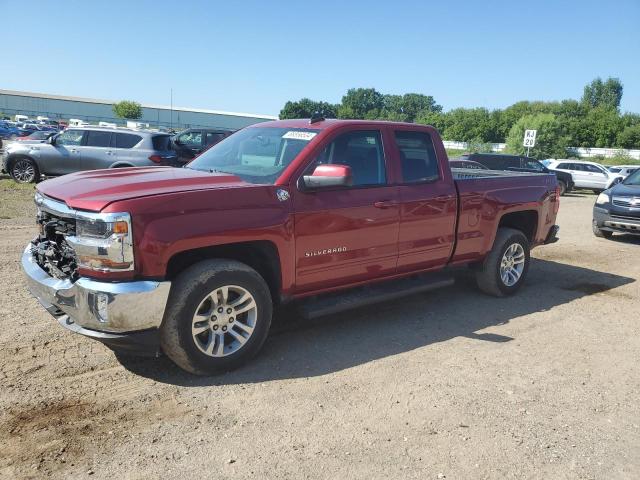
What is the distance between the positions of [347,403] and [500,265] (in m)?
3.28

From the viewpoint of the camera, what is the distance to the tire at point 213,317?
3617 millimetres

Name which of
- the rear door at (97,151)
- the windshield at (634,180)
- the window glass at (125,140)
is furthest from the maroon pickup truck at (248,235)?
the rear door at (97,151)

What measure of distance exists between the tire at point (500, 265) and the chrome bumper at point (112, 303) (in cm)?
393

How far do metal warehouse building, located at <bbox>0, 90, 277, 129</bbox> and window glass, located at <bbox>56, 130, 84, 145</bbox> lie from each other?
8674 centimetres

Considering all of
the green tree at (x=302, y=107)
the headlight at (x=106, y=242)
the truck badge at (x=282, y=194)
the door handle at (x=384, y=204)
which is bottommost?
the headlight at (x=106, y=242)

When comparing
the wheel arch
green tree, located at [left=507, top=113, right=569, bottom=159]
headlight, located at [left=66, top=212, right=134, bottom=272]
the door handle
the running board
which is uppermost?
green tree, located at [left=507, top=113, right=569, bottom=159]

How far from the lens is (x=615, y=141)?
6347 cm

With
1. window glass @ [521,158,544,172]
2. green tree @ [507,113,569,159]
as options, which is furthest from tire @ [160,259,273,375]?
green tree @ [507,113,569,159]

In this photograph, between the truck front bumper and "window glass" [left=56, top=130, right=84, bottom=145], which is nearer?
→ the truck front bumper

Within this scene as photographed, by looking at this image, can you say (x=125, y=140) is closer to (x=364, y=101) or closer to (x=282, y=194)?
(x=282, y=194)

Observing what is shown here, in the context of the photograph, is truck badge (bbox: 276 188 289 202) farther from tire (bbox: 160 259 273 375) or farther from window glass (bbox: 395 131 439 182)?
window glass (bbox: 395 131 439 182)

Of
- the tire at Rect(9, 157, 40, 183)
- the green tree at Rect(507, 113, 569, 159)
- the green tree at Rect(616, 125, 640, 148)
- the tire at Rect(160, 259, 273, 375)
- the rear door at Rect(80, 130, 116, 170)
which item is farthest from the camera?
the green tree at Rect(616, 125, 640, 148)

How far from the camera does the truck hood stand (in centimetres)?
350

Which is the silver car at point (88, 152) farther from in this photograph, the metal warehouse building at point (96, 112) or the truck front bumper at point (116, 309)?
the metal warehouse building at point (96, 112)
